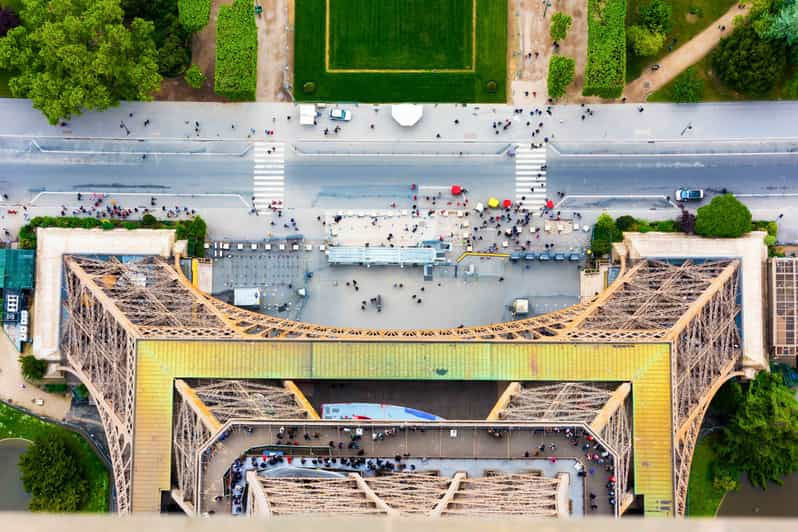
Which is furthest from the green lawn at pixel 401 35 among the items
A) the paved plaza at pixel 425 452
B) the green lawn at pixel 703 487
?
the green lawn at pixel 703 487

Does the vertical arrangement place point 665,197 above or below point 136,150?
below

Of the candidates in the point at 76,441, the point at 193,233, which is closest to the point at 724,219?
the point at 193,233

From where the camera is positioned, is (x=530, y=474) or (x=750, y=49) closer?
(x=530, y=474)

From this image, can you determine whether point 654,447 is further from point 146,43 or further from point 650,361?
point 146,43

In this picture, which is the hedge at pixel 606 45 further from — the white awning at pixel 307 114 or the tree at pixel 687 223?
the white awning at pixel 307 114

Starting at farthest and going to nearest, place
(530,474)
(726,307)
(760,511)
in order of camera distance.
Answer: (760,511) → (726,307) → (530,474)

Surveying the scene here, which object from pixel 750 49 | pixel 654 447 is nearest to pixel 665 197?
pixel 750 49

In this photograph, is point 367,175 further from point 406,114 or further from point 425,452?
point 425,452

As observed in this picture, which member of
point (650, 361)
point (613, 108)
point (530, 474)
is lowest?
point (530, 474)
